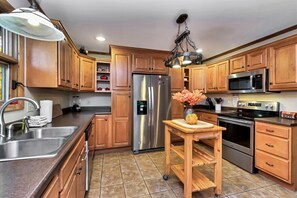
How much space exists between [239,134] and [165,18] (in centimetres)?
232

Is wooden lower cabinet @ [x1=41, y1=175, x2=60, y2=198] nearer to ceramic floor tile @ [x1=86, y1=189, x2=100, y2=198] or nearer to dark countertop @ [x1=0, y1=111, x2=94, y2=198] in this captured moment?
dark countertop @ [x1=0, y1=111, x2=94, y2=198]

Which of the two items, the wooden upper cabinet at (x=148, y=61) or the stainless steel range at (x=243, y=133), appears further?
the wooden upper cabinet at (x=148, y=61)

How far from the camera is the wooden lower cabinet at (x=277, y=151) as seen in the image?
1.90 m

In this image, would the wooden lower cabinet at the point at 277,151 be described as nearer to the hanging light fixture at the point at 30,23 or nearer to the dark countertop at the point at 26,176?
the dark countertop at the point at 26,176

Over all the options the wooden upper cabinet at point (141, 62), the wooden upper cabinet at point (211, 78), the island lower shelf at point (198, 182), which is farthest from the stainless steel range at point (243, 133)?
the wooden upper cabinet at point (141, 62)

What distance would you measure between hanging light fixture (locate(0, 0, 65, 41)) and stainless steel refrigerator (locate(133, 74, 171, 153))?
2040 mm

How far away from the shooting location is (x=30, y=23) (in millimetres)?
1024

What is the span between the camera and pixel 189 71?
4137mm

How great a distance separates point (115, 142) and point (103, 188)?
4.23 ft

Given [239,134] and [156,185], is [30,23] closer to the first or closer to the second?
[156,185]

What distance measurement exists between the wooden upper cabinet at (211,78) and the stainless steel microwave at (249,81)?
1.68 ft

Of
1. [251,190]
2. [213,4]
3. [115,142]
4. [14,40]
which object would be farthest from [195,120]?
[14,40]

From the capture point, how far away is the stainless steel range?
2389 mm

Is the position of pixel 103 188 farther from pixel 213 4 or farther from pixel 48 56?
pixel 213 4
